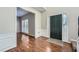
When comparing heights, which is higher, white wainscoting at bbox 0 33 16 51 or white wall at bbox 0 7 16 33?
white wall at bbox 0 7 16 33

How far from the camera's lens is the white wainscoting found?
174 centimetres

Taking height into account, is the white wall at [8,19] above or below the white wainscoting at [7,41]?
above

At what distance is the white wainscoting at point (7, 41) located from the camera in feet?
5.70

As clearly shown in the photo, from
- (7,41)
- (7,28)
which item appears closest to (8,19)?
(7,28)

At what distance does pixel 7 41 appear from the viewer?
1.87m

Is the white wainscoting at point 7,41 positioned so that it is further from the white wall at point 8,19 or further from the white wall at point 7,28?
the white wall at point 8,19

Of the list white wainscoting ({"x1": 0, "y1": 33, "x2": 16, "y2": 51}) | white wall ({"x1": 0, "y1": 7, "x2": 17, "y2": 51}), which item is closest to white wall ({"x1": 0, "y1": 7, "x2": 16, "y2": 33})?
white wall ({"x1": 0, "y1": 7, "x2": 17, "y2": 51})

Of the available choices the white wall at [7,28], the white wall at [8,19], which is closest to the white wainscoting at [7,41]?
the white wall at [7,28]

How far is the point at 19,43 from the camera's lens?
1.90 m

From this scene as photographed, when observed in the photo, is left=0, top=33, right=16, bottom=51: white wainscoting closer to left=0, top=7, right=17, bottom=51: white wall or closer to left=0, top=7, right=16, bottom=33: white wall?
left=0, top=7, right=17, bottom=51: white wall
